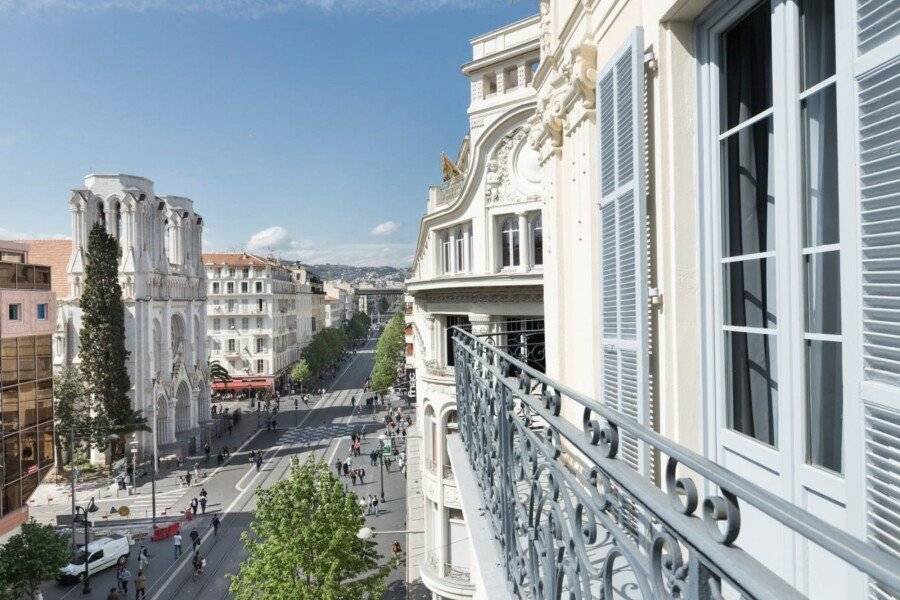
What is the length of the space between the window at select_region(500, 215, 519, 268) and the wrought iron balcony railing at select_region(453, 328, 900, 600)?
44.8 feet

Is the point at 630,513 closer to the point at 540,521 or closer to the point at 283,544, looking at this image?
the point at 540,521

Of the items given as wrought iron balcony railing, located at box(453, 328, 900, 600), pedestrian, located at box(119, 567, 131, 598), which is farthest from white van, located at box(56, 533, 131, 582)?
wrought iron balcony railing, located at box(453, 328, 900, 600)

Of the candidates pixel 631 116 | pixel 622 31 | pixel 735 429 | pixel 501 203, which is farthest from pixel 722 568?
pixel 501 203

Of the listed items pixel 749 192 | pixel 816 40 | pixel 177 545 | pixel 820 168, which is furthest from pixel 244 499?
pixel 816 40

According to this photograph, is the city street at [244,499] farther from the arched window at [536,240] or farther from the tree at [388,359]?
the arched window at [536,240]

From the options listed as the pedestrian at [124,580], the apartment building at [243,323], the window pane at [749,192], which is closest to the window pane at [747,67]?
the window pane at [749,192]

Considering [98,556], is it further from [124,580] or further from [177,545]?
[177,545]

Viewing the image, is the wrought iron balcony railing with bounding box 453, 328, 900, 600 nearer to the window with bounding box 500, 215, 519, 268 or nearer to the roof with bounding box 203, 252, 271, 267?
the window with bounding box 500, 215, 519, 268

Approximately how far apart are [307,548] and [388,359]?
141 feet

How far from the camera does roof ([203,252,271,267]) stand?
65.4 m

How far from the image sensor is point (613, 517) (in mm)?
1935

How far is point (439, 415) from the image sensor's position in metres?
18.7

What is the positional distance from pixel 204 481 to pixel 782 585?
38.1 meters

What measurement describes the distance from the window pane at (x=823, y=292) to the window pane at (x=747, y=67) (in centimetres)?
90
